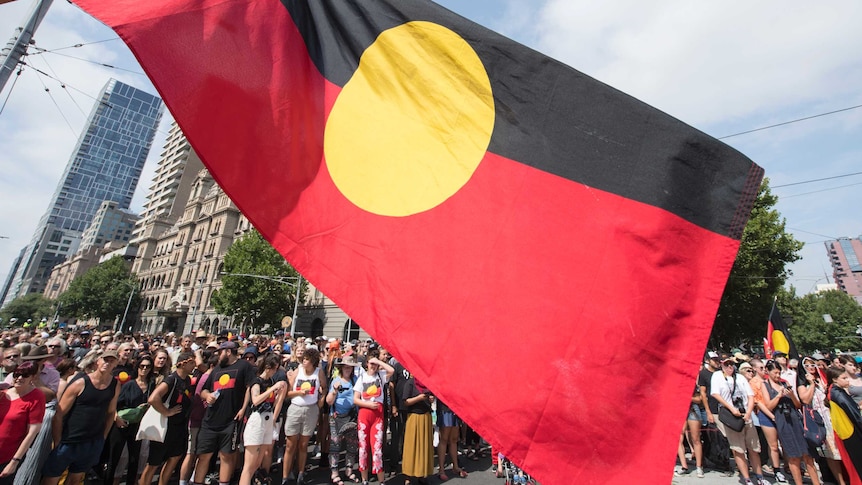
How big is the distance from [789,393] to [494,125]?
8.68 m

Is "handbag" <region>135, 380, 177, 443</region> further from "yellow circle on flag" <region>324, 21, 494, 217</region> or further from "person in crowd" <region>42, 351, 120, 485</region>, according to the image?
"yellow circle on flag" <region>324, 21, 494, 217</region>

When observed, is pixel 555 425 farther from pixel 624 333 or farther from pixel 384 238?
pixel 384 238

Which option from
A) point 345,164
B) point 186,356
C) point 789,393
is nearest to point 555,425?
point 345,164

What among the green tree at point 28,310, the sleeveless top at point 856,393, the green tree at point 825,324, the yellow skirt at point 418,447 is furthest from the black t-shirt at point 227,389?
the green tree at point 28,310

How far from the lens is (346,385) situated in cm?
769

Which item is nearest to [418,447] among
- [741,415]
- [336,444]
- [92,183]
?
[336,444]

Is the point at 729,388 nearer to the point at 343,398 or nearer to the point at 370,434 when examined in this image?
the point at 370,434

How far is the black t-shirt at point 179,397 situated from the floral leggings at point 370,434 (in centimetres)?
279

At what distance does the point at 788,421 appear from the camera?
7414mm

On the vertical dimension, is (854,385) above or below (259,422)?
above

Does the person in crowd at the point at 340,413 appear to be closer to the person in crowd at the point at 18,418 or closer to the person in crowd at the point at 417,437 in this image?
the person in crowd at the point at 417,437

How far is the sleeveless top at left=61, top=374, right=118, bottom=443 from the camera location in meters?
5.12

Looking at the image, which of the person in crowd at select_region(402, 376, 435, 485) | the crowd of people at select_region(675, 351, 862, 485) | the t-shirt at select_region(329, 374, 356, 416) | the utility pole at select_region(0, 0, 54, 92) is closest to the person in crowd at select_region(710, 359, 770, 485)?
the crowd of people at select_region(675, 351, 862, 485)

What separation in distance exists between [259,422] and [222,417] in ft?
1.90
